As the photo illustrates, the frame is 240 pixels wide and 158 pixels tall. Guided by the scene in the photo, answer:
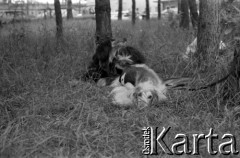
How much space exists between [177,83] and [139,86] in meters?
0.60

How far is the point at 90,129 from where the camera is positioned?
10.6ft

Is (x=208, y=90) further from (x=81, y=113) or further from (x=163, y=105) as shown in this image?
(x=81, y=113)

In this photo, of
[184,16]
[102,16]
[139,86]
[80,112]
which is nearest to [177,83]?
[139,86]

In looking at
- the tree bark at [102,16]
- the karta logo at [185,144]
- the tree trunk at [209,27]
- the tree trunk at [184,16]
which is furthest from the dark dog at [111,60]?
the tree trunk at [184,16]

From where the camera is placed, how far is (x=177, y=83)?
447 centimetres

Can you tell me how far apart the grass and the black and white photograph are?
1 cm

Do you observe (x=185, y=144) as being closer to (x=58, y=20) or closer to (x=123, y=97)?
(x=123, y=97)

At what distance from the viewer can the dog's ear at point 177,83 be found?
435 centimetres

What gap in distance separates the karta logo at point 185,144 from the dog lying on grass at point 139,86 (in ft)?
2.59

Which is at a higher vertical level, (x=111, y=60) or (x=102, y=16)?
(x=102, y=16)

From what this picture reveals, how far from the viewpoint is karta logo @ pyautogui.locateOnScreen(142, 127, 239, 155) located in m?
2.76

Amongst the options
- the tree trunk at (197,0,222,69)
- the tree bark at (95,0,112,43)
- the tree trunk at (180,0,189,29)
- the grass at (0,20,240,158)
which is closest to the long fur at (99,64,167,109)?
the grass at (0,20,240,158)

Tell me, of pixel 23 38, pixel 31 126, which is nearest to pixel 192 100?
pixel 31 126

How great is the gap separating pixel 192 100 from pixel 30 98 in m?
1.93
